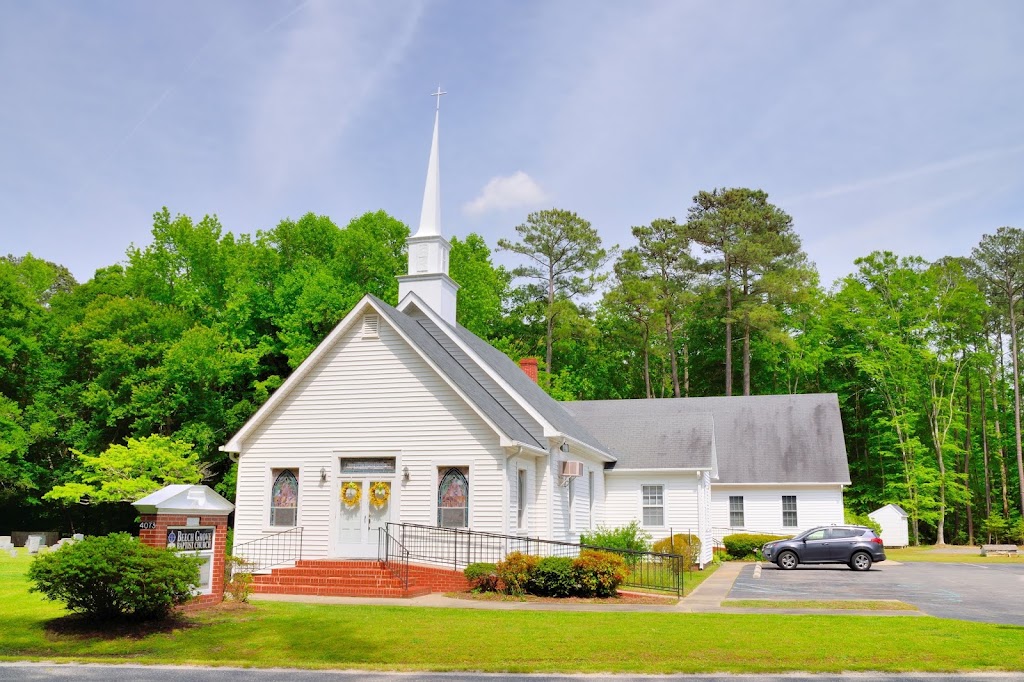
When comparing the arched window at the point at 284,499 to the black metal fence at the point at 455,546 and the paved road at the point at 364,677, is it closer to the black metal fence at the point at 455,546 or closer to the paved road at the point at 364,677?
the black metal fence at the point at 455,546

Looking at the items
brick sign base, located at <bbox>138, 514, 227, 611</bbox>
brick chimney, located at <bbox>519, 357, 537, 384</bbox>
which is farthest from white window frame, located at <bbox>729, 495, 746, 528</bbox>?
brick sign base, located at <bbox>138, 514, 227, 611</bbox>

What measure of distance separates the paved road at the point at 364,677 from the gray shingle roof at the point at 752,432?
69.7 ft

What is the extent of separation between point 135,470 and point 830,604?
25.2 m

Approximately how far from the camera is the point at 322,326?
126 feet

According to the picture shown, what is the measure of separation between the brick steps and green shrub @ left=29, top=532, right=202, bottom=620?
5818 mm

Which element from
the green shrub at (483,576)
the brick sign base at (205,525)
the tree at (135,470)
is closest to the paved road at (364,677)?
the brick sign base at (205,525)

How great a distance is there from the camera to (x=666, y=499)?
30344 mm

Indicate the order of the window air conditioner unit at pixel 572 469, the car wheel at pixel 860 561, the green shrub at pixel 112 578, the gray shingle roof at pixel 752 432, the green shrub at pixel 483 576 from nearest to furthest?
the green shrub at pixel 112 578 → the green shrub at pixel 483 576 → the window air conditioner unit at pixel 572 469 → the car wheel at pixel 860 561 → the gray shingle roof at pixel 752 432

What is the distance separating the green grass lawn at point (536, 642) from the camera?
10.5 metres

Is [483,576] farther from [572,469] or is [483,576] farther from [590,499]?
[590,499]

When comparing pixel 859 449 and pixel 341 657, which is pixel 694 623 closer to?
pixel 341 657

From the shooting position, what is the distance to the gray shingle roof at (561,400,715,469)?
30312 millimetres

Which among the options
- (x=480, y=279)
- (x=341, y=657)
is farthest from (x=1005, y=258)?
(x=341, y=657)

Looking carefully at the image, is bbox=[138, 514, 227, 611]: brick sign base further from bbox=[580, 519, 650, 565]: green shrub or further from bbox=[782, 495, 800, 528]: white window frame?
bbox=[782, 495, 800, 528]: white window frame
